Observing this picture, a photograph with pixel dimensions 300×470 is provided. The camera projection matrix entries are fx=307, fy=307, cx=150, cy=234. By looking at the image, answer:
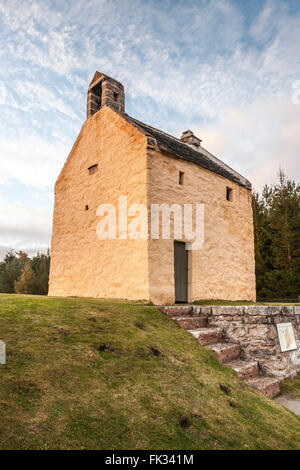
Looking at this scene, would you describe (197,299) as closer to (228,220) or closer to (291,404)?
(228,220)

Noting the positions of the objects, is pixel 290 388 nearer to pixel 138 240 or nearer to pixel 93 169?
pixel 138 240

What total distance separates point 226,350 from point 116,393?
10.5 ft

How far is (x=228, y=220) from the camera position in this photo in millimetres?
11930

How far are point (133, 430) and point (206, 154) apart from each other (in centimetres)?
1379

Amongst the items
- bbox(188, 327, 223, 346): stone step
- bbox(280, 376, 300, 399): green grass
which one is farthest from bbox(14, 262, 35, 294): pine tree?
bbox(280, 376, 300, 399): green grass

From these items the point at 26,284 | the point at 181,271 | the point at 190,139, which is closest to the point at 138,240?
the point at 181,271

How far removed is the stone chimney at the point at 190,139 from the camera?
15.3 meters

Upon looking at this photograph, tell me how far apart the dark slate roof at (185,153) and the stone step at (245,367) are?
6.29 m

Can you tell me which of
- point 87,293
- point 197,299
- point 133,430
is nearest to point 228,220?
point 197,299

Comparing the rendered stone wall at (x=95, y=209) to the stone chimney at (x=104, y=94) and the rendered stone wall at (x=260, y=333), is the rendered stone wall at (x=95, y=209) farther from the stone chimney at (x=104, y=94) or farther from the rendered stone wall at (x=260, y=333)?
the rendered stone wall at (x=260, y=333)

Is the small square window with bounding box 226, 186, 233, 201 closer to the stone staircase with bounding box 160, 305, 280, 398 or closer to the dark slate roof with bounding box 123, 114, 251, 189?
the dark slate roof with bounding box 123, 114, 251, 189

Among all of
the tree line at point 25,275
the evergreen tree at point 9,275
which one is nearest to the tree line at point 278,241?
the tree line at point 25,275

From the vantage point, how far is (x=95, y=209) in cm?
1119
